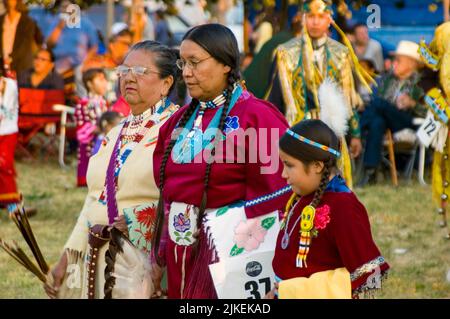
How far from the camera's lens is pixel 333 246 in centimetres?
338

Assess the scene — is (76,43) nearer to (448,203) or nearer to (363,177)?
(363,177)

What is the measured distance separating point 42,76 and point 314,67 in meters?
7.30

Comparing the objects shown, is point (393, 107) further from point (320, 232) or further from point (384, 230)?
point (320, 232)

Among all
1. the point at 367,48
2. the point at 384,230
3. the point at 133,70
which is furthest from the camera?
the point at 367,48

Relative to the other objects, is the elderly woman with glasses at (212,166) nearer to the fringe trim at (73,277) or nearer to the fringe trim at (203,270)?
the fringe trim at (203,270)

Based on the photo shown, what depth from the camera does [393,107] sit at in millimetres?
11164

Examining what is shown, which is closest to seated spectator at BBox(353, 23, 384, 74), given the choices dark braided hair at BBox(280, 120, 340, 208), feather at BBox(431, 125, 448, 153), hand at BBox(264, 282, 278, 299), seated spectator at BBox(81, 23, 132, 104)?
seated spectator at BBox(81, 23, 132, 104)

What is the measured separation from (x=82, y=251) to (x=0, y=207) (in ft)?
15.8

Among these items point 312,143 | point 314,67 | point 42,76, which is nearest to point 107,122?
point 42,76

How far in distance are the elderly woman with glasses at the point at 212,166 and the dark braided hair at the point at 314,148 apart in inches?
6.5

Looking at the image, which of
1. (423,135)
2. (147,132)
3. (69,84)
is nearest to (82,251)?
(147,132)

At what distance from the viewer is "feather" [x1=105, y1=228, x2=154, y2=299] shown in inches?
145

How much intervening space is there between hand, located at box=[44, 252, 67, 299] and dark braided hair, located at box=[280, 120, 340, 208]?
3.72 ft

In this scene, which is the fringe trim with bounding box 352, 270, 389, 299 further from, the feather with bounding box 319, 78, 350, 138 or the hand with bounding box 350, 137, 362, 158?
the hand with bounding box 350, 137, 362, 158
